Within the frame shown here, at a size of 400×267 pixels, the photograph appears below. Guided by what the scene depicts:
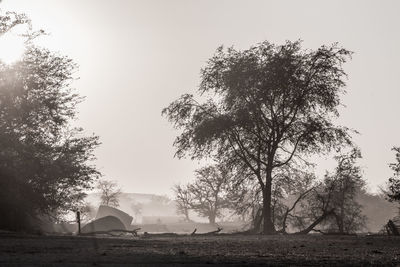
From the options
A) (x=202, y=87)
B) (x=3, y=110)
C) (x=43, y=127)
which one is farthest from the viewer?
(x=202, y=87)

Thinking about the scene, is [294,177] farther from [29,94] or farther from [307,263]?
[307,263]

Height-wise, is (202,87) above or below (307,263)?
above

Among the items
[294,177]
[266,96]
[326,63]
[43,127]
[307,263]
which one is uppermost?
[326,63]

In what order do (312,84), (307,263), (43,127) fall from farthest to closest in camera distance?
(312,84) < (43,127) < (307,263)

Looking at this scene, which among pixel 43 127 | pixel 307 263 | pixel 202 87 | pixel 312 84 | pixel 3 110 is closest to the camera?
pixel 307 263

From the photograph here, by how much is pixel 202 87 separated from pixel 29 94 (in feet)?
37.2

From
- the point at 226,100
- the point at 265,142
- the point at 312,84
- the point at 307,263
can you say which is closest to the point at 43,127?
the point at 226,100

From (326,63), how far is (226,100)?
682cm

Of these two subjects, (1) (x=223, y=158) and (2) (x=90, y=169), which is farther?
(1) (x=223, y=158)

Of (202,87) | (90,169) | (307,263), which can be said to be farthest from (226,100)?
(307,263)

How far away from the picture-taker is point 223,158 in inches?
1323

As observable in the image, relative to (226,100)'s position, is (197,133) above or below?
below

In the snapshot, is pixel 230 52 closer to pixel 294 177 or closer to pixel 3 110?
pixel 294 177

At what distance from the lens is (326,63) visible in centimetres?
3177
